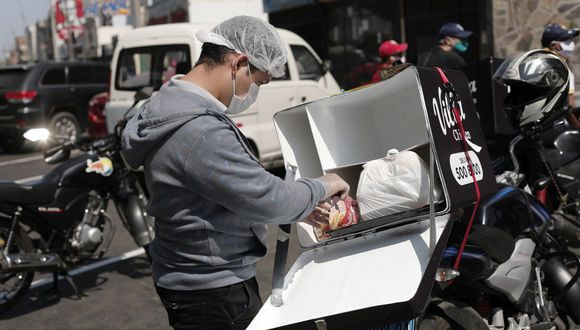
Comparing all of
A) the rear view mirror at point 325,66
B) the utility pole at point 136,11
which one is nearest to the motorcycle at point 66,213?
the rear view mirror at point 325,66

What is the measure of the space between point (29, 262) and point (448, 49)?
5209mm

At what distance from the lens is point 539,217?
3.39m

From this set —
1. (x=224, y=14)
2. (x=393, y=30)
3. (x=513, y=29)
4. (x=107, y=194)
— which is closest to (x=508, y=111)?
(x=107, y=194)

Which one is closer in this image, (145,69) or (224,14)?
(145,69)

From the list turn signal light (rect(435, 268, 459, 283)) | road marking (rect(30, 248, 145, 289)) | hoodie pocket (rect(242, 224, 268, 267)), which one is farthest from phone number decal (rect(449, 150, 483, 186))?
road marking (rect(30, 248, 145, 289))

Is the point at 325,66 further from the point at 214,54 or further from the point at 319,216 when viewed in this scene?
the point at 214,54

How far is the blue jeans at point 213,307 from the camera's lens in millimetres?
2326

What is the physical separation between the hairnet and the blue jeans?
75cm

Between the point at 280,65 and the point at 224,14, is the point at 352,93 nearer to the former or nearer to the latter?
the point at 280,65

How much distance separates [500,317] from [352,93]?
119 centimetres

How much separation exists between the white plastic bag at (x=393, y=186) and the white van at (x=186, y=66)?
5.77 m

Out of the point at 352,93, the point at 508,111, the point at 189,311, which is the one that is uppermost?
the point at 352,93

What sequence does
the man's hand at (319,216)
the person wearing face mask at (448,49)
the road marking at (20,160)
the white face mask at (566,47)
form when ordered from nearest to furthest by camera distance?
the man's hand at (319,216) < the white face mask at (566,47) < the person wearing face mask at (448,49) < the road marking at (20,160)

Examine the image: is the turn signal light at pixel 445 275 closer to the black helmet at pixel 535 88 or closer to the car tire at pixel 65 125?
the black helmet at pixel 535 88
